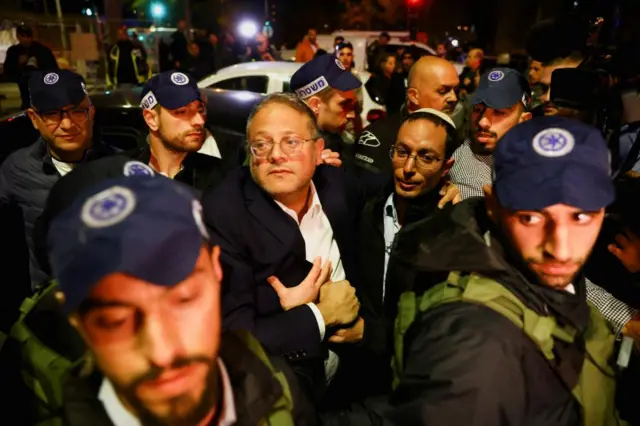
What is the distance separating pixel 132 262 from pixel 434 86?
11.9 feet

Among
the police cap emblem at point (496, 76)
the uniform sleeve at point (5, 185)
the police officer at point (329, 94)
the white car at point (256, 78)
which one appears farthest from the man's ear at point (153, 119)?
the white car at point (256, 78)

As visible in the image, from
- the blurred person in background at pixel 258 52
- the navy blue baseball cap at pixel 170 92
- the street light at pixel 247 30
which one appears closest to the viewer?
the navy blue baseball cap at pixel 170 92

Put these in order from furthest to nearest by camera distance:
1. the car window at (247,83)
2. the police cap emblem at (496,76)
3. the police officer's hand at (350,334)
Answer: the car window at (247,83)
the police cap emblem at (496,76)
the police officer's hand at (350,334)

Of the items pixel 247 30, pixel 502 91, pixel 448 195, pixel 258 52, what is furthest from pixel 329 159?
pixel 247 30

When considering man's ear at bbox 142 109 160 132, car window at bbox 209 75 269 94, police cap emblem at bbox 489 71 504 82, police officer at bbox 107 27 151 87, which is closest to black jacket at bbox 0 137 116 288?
man's ear at bbox 142 109 160 132

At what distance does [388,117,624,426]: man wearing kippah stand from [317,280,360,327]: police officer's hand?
610 millimetres

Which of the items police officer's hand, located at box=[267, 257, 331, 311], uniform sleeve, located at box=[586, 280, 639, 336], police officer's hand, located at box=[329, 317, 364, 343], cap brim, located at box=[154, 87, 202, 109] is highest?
cap brim, located at box=[154, 87, 202, 109]

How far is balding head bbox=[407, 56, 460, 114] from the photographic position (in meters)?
4.18

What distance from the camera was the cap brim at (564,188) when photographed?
54.8 inches

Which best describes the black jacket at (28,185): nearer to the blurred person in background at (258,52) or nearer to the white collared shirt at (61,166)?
the white collared shirt at (61,166)

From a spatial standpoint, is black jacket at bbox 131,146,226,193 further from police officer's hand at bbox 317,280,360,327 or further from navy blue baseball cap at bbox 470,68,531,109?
navy blue baseball cap at bbox 470,68,531,109

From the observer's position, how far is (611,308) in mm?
2225

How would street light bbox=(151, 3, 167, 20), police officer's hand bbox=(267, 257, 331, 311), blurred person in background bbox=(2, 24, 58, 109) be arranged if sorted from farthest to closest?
street light bbox=(151, 3, 167, 20) < blurred person in background bbox=(2, 24, 58, 109) < police officer's hand bbox=(267, 257, 331, 311)

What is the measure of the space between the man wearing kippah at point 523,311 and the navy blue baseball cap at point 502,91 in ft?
6.96
